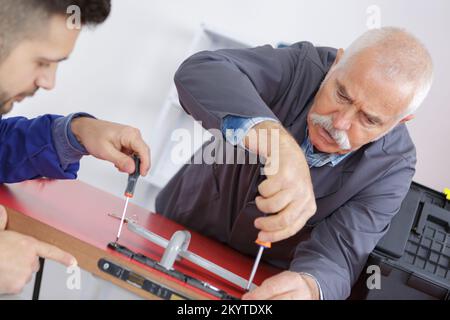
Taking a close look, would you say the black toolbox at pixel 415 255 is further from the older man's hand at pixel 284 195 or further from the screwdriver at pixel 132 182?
the screwdriver at pixel 132 182

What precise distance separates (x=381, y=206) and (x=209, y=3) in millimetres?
1595

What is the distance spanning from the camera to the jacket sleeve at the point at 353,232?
1026 mm

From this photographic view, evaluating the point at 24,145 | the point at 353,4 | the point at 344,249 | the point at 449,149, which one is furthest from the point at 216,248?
the point at 353,4

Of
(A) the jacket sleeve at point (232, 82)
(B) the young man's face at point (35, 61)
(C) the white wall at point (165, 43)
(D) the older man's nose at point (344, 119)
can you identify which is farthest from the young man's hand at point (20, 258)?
(C) the white wall at point (165, 43)

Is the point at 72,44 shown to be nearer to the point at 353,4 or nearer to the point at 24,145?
the point at 24,145

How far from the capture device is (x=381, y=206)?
3.84 feet

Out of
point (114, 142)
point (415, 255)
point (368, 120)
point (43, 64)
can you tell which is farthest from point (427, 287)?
point (43, 64)

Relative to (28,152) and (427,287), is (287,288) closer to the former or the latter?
(427,287)

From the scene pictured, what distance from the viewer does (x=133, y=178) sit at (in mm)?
1003

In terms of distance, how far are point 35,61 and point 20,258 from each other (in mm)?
339

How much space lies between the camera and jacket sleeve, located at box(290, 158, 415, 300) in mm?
1026

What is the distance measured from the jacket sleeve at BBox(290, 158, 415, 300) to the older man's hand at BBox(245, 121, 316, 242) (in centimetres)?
19

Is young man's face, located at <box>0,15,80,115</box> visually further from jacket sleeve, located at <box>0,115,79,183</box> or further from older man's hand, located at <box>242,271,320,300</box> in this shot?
older man's hand, located at <box>242,271,320,300</box>

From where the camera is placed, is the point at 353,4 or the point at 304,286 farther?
the point at 353,4
